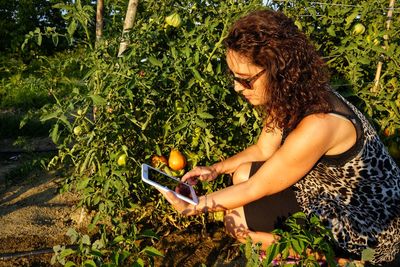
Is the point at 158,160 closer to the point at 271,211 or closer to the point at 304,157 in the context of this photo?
the point at 271,211

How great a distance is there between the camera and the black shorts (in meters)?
2.01

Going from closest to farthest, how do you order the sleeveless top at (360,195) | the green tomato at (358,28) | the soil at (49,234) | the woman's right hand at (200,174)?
the sleeveless top at (360,195) < the woman's right hand at (200,174) < the soil at (49,234) < the green tomato at (358,28)

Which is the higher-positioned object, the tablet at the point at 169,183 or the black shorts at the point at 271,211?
the tablet at the point at 169,183

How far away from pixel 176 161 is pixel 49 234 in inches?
32.3

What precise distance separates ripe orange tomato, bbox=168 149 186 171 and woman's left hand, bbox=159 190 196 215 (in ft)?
1.16

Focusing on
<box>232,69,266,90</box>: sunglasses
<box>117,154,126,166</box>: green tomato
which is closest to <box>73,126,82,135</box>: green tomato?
<box>117,154,126,166</box>: green tomato

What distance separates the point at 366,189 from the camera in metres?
1.93

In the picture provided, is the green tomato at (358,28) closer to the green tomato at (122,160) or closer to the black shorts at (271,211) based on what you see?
the black shorts at (271,211)

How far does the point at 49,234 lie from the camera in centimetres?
245

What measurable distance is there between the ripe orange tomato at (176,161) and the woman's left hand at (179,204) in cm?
35

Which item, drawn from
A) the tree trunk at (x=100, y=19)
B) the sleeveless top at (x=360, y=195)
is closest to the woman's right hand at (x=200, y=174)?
the sleeveless top at (x=360, y=195)

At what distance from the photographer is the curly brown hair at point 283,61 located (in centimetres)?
175

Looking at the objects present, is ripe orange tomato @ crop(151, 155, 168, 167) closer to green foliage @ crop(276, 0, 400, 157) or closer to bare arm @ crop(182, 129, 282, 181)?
bare arm @ crop(182, 129, 282, 181)

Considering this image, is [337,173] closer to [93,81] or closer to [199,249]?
[199,249]
